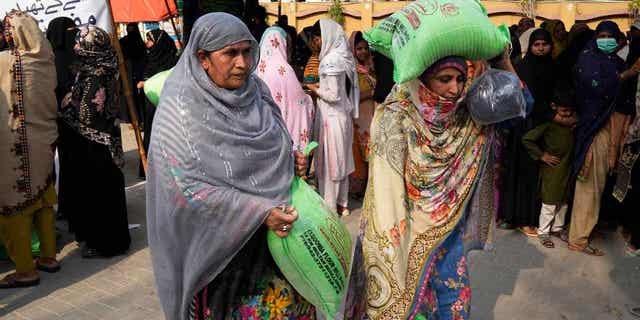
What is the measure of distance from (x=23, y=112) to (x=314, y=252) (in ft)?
10.3

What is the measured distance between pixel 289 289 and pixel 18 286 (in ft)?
10.0

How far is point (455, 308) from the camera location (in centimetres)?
291

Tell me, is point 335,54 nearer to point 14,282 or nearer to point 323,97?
point 323,97

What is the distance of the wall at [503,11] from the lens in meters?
14.1

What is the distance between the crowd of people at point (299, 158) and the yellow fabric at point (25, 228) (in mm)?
14

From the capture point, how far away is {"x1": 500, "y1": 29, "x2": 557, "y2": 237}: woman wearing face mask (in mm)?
5211

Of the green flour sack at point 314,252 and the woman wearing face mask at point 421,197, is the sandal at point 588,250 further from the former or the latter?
the green flour sack at point 314,252

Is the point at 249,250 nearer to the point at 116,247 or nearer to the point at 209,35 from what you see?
the point at 209,35

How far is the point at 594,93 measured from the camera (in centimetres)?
480

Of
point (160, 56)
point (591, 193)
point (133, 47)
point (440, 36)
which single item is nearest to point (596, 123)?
point (591, 193)

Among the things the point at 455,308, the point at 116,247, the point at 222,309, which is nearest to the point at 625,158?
the point at 455,308

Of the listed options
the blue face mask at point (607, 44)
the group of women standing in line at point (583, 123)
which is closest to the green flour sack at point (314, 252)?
the group of women standing in line at point (583, 123)

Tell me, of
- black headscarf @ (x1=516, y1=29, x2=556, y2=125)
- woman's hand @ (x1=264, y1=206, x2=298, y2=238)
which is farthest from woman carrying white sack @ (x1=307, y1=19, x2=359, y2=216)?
woman's hand @ (x1=264, y1=206, x2=298, y2=238)

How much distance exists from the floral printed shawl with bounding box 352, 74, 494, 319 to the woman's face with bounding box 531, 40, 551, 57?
9.18 ft
